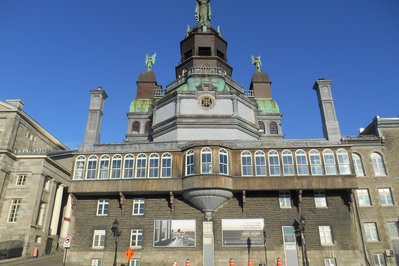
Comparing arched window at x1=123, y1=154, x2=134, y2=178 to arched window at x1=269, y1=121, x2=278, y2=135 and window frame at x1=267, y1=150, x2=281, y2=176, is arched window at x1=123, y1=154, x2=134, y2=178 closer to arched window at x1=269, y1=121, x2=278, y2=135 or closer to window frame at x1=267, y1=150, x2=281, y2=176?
window frame at x1=267, y1=150, x2=281, y2=176

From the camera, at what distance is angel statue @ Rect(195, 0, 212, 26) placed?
50.5 m

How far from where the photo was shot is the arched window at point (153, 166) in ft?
99.6

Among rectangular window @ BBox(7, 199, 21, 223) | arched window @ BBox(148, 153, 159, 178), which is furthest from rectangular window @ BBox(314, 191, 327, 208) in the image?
rectangular window @ BBox(7, 199, 21, 223)

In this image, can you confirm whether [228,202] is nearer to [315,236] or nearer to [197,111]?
[315,236]

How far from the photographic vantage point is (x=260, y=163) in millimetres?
30234

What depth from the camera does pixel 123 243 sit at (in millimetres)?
29125

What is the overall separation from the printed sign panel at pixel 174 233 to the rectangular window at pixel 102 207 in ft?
17.2

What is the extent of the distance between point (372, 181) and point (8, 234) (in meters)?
42.5

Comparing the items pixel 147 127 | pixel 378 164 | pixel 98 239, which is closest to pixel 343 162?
pixel 378 164

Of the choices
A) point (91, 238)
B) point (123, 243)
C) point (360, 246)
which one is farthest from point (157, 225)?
point (360, 246)

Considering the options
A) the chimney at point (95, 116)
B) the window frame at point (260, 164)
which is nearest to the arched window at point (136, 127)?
the chimney at point (95, 116)

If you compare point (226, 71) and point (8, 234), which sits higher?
point (226, 71)

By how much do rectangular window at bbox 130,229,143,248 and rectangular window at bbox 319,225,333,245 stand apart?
16.5m

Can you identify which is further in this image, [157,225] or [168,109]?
[168,109]
